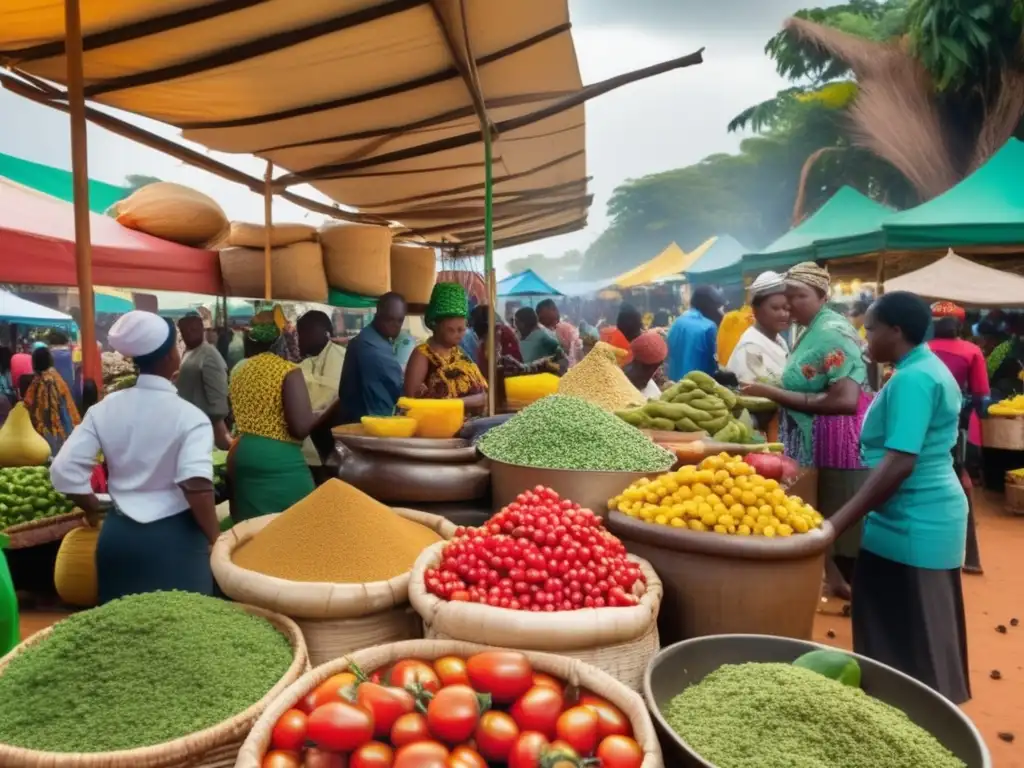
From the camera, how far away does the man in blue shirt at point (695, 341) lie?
5.73 metres

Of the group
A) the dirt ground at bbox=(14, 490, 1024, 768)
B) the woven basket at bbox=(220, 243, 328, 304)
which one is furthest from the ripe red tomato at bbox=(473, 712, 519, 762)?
the woven basket at bbox=(220, 243, 328, 304)

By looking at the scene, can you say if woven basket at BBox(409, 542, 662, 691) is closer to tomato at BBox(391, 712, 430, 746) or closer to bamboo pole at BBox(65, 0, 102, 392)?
tomato at BBox(391, 712, 430, 746)

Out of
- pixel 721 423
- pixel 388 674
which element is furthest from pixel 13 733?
pixel 721 423

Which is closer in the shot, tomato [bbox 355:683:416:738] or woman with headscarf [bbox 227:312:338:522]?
tomato [bbox 355:683:416:738]

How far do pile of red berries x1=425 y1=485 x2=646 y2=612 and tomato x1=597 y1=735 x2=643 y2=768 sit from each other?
1.17ft

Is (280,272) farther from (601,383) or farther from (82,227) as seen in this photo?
(601,383)

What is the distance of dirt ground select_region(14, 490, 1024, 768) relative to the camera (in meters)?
2.90

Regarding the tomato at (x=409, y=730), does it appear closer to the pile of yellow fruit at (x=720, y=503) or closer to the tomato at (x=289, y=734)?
the tomato at (x=289, y=734)

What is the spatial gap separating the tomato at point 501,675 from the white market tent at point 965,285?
305 inches

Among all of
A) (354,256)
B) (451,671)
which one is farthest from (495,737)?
(354,256)

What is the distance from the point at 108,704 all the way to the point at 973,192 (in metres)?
9.84

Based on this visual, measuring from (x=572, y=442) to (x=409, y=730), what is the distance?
120 cm

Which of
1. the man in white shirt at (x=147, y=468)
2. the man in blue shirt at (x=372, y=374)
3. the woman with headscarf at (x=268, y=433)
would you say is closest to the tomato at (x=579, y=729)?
the man in white shirt at (x=147, y=468)

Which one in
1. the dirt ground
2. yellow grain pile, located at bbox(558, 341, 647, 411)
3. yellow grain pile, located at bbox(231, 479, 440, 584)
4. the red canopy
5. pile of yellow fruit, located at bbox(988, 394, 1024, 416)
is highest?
the red canopy
